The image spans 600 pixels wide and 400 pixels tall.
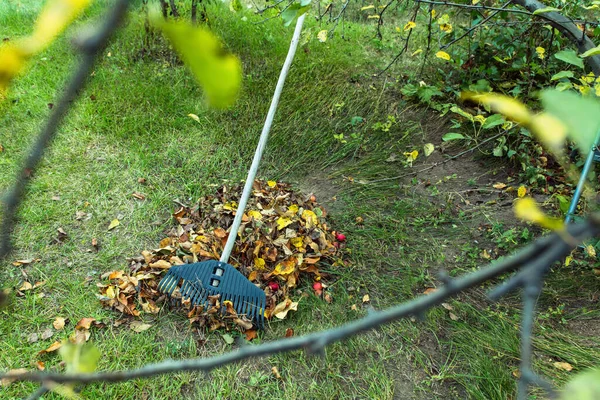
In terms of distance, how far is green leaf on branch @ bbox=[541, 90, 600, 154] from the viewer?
0.70 feet

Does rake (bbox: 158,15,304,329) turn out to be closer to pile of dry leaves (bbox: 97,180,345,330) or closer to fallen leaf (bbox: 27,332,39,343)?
pile of dry leaves (bbox: 97,180,345,330)

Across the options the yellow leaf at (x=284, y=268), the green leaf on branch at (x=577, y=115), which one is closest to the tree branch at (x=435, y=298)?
the green leaf on branch at (x=577, y=115)

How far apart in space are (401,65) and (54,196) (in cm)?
286

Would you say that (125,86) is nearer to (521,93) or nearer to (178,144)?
(178,144)

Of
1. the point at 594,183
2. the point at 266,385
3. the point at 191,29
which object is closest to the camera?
the point at 191,29

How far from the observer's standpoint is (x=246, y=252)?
2.54m

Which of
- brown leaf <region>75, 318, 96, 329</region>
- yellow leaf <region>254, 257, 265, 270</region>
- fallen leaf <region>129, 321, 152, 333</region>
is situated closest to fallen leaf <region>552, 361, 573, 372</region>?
yellow leaf <region>254, 257, 265, 270</region>

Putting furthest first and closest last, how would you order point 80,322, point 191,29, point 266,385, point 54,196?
1. point 54,196
2. point 80,322
3. point 266,385
4. point 191,29

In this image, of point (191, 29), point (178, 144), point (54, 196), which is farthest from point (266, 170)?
point (191, 29)

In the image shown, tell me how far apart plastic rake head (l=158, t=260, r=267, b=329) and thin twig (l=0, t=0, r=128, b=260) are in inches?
80.9

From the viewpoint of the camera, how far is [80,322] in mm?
2189

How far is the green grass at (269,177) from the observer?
2084 millimetres

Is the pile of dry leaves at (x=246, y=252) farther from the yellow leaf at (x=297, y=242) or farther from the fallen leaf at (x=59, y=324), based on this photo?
the fallen leaf at (x=59, y=324)

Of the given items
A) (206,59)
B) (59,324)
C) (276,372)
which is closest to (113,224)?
(59,324)
